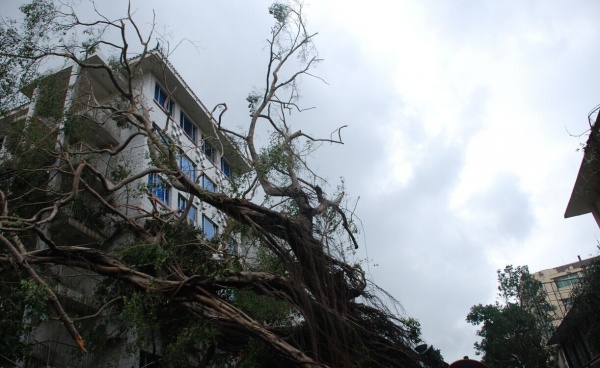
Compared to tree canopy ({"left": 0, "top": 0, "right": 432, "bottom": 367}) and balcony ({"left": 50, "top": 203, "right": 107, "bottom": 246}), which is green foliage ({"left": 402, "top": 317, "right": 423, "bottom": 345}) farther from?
balcony ({"left": 50, "top": 203, "right": 107, "bottom": 246})

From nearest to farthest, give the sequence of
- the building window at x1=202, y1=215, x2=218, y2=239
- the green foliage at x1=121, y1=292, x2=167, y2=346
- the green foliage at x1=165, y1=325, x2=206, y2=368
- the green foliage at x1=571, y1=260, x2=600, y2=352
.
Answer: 1. the green foliage at x1=121, y1=292, x2=167, y2=346
2. the green foliage at x1=165, y1=325, x2=206, y2=368
3. the green foliage at x1=571, y1=260, x2=600, y2=352
4. the building window at x1=202, y1=215, x2=218, y2=239

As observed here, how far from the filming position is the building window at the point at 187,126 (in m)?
19.9

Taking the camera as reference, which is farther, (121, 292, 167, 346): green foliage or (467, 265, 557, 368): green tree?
(467, 265, 557, 368): green tree

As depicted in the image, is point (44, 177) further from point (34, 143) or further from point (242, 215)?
point (242, 215)

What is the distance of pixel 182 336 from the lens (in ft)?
31.6

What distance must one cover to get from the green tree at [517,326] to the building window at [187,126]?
15.0 metres

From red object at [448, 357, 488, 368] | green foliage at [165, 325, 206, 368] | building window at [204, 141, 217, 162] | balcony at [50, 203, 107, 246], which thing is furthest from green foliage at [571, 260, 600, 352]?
balcony at [50, 203, 107, 246]

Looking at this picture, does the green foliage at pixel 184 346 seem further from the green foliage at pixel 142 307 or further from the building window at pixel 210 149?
the building window at pixel 210 149

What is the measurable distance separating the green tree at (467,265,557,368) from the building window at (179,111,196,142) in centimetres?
1503

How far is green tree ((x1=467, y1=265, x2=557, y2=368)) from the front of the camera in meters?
19.0

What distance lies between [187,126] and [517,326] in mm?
16143

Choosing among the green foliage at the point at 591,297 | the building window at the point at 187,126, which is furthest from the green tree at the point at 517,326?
the building window at the point at 187,126

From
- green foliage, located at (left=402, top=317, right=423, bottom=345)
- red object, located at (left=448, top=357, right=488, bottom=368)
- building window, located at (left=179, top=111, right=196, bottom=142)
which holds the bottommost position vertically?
red object, located at (left=448, top=357, right=488, bottom=368)

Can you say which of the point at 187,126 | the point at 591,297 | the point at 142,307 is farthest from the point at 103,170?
the point at 591,297
